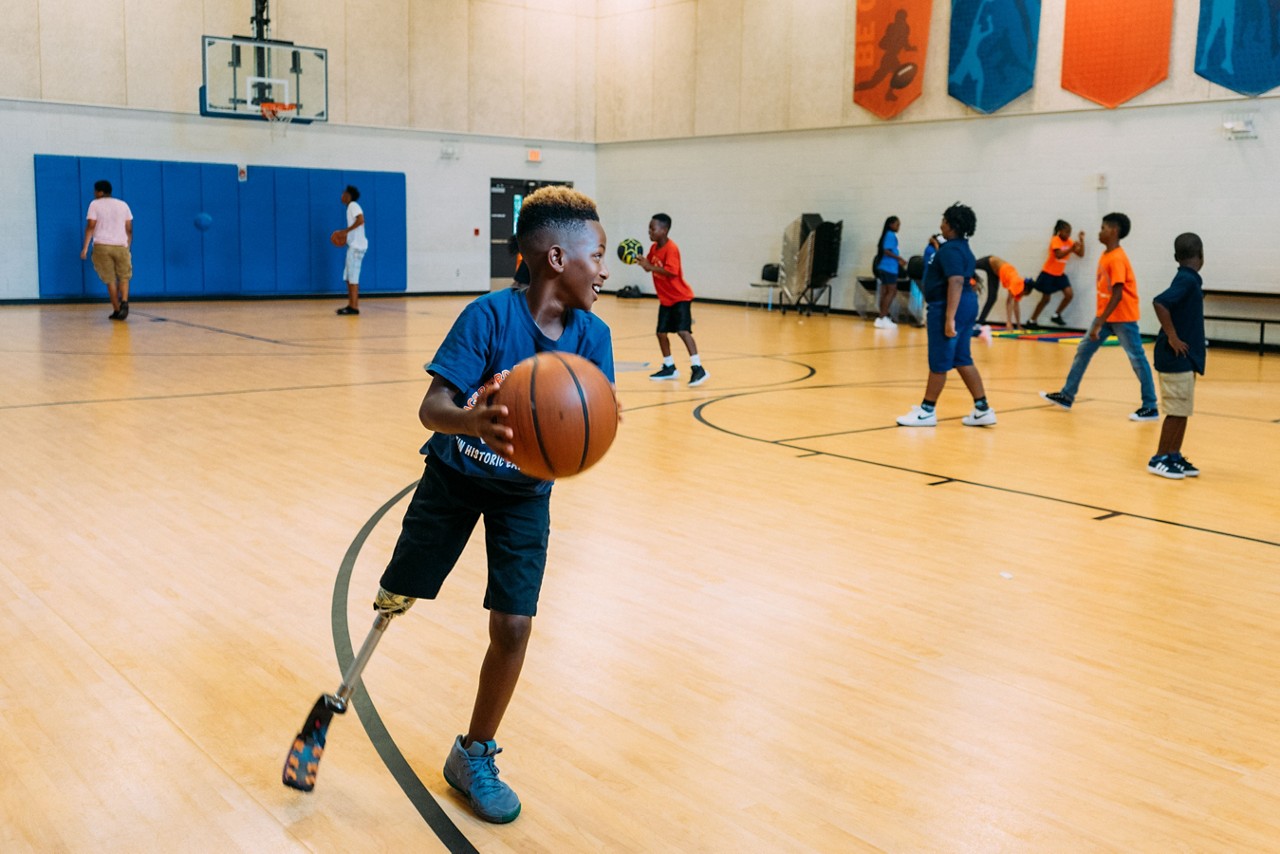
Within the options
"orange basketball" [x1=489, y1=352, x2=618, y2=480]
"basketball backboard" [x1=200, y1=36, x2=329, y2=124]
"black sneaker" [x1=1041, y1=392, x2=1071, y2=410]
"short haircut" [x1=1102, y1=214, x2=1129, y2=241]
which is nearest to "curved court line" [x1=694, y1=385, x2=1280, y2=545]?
"black sneaker" [x1=1041, y1=392, x2=1071, y2=410]

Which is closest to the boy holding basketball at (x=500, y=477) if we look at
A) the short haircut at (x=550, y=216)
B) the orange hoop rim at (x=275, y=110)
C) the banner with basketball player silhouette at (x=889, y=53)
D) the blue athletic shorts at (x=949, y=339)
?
the short haircut at (x=550, y=216)

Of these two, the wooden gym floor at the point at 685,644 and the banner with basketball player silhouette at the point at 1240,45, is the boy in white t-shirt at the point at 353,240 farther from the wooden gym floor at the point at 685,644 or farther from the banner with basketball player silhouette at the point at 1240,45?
the banner with basketball player silhouette at the point at 1240,45

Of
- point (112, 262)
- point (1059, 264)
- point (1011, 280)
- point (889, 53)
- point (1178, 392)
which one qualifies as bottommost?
point (1178, 392)

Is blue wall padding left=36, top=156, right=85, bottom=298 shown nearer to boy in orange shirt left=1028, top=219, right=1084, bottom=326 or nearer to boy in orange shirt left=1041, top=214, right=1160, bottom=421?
boy in orange shirt left=1028, top=219, right=1084, bottom=326

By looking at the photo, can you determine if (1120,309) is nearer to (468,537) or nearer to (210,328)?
(468,537)

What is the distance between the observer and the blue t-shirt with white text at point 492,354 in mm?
Result: 2602

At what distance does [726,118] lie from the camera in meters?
20.8

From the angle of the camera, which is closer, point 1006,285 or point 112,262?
point 112,262

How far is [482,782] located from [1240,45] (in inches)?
574

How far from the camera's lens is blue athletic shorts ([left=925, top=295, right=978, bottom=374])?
8.12 meters

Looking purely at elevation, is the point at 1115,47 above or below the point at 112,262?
above

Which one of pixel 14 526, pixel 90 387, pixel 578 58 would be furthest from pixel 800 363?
pixel 578 58

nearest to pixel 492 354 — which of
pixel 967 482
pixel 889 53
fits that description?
pixel 967 482

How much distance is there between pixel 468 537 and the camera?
106 inches
